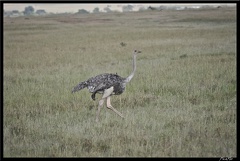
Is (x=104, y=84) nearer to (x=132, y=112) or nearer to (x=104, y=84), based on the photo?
(x=104, y=84)

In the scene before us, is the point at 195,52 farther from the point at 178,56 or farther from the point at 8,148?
the point at 8,148

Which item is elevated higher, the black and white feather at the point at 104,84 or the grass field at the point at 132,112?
the black and white feather at the point at 104,84

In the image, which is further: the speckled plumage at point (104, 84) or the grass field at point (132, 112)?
the speckled plumage at point (104, 84)

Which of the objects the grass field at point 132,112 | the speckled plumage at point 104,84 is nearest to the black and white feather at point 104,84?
the speckled plumage at point 104,84

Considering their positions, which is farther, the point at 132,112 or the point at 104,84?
the point at 132,112

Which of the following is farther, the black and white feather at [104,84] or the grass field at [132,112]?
the black and white feather at [104,84]

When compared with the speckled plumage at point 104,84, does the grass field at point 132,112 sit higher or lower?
lower

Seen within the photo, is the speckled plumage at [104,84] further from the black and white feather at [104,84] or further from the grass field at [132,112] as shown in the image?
the grass field at [132,112]

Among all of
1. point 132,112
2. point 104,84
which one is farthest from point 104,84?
point 132,112

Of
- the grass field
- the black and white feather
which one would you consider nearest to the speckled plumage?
the black and white feather

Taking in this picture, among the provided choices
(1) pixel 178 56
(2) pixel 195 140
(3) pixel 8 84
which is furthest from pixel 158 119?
(1) pixel 178 56

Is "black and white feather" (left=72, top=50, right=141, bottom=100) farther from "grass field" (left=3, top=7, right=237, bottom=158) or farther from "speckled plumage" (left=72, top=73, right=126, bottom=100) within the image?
"grass field" (left=3, top=7, right=237, bottom=158)

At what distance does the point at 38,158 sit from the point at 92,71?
8.26m

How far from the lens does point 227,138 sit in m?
6.40
